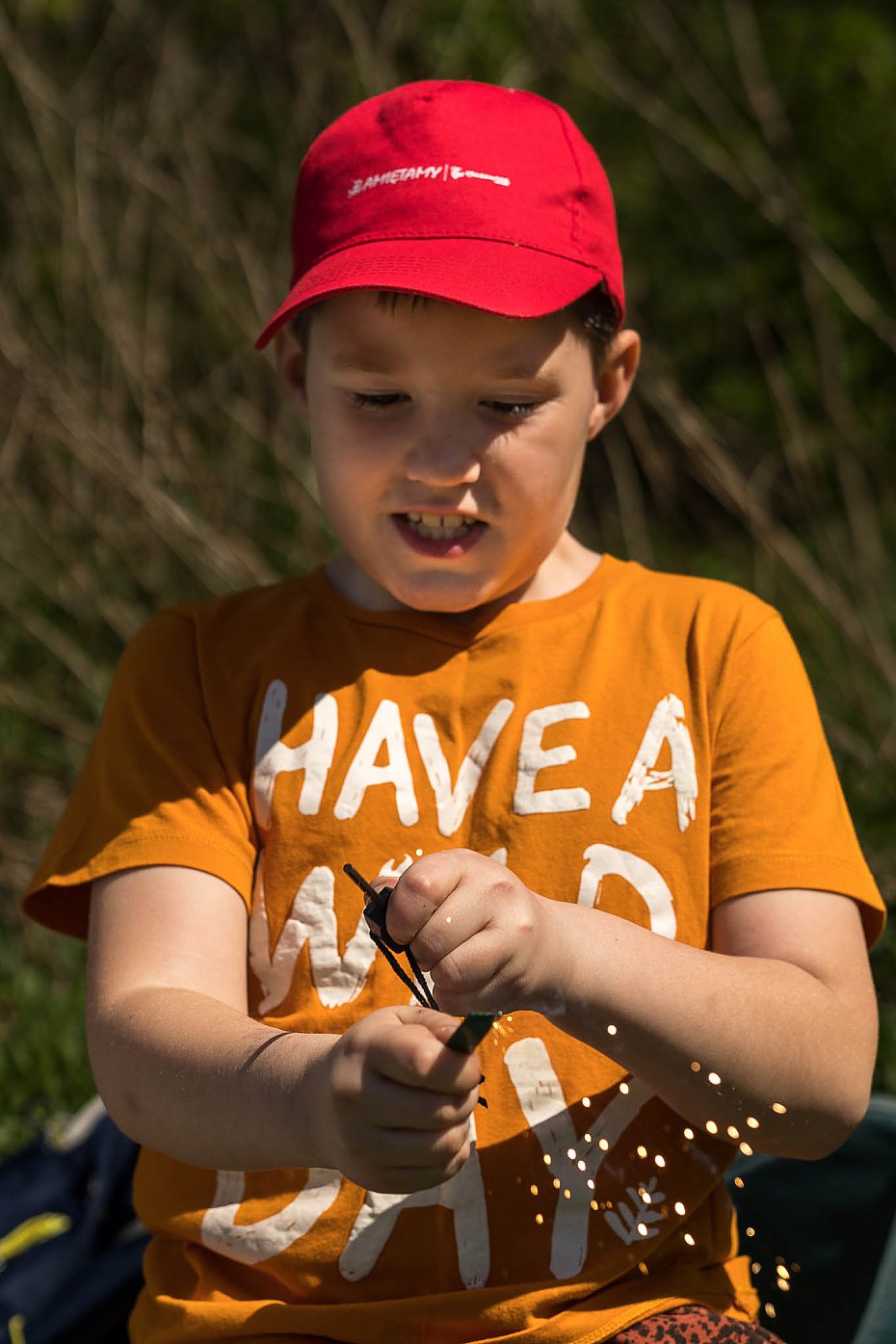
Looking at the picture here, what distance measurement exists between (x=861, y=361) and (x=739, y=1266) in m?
2.92

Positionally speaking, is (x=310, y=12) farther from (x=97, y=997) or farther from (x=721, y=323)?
(x=97, y=997)

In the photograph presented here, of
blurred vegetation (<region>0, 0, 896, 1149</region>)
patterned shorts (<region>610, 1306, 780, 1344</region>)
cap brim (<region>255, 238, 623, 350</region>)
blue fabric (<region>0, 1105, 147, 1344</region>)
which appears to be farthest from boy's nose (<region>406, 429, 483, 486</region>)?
blurred vegetation (<region>0, 0, 896, 1149</region>)

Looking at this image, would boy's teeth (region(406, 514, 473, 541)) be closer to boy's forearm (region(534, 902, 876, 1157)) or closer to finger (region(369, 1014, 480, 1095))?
boy's forearm (region(534, 902, 876, 1157))

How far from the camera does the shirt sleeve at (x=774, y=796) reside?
4.96 ft

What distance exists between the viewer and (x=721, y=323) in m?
4.07

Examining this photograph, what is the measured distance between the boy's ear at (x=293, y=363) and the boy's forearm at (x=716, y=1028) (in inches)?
29.4

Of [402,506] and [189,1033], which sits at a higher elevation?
[402,506]

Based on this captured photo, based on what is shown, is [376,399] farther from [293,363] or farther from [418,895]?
[418,895]

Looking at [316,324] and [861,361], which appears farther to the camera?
[861,361]

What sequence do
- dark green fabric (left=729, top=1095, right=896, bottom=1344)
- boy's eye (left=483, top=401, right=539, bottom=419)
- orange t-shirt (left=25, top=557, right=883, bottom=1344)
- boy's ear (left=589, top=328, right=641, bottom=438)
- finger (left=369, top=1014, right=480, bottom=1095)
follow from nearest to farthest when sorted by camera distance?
finger (left=369, top=1014, right=480, bottom=1095)
orange t-shirt (left=25, top=557, right=883, bottom=1344)
boy's eye (left=483, top=401, right=539, bottom=419)
boy's ear (left=589, top=328, right=641, bottom=438)
dark green fabric (left=729, top=1095, right=896, bottom=1344)

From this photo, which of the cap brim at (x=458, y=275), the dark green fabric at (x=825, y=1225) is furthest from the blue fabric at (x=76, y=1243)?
the cap brim at (x=458, y=275)

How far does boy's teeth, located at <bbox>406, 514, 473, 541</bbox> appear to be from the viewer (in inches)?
62.4

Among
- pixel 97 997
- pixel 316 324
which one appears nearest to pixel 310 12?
pixel 316 324

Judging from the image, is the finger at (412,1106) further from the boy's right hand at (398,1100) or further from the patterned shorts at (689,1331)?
the patterned shorts at (689,1331)
